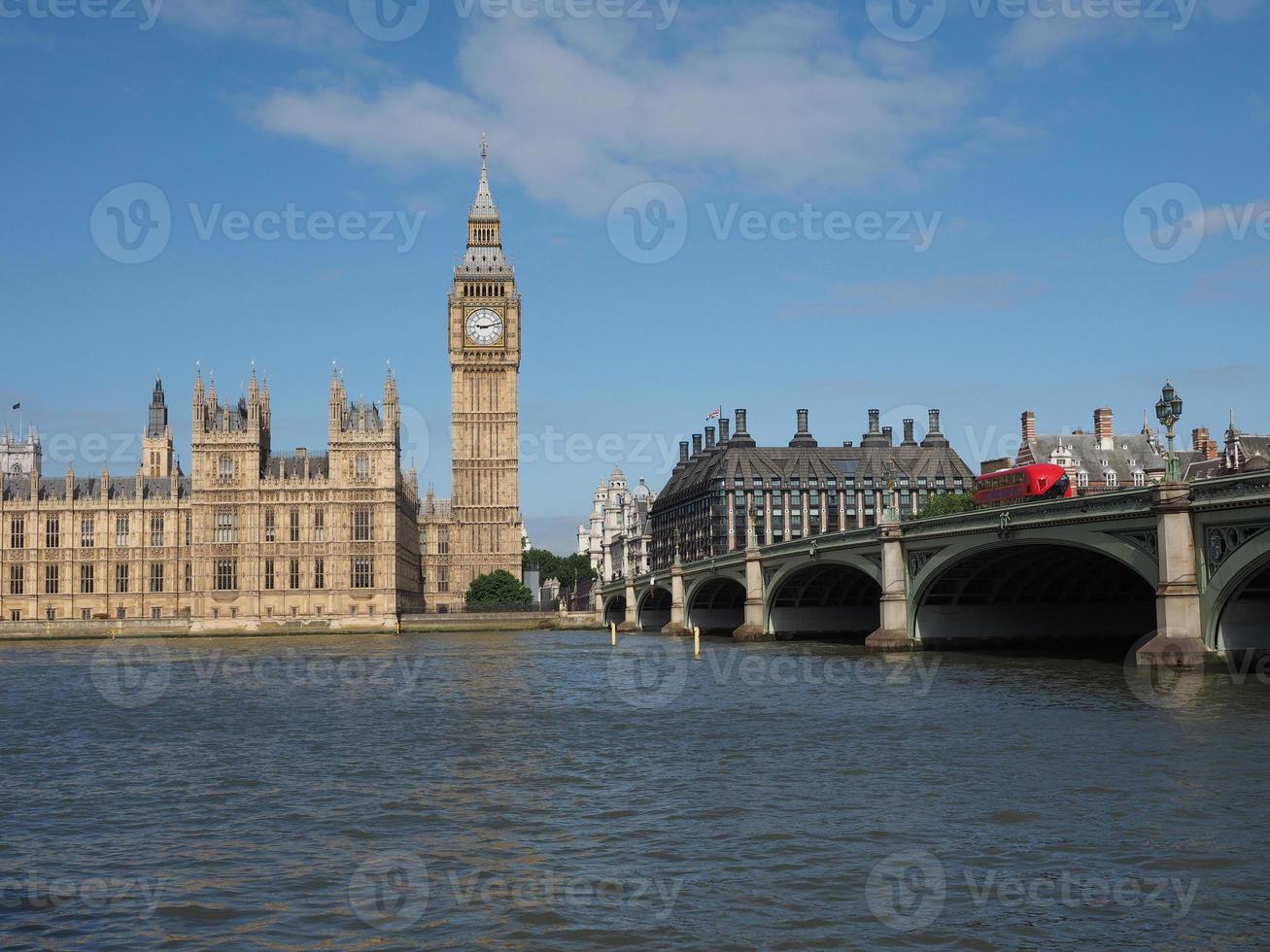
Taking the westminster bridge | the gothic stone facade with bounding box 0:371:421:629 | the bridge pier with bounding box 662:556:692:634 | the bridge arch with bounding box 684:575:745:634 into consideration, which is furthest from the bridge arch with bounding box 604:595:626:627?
the bridge pier with bounding box 662:556:692:634

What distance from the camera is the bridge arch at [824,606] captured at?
7906 cm

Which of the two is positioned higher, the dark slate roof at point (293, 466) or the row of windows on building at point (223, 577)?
the dark slate roof at point (293, 466)

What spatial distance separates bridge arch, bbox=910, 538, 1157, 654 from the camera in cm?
5788

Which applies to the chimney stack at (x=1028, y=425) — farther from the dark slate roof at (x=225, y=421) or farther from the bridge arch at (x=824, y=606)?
the dark slate roof at (x=225, y=421)

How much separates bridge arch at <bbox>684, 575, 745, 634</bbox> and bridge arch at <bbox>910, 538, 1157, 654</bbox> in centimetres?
3916

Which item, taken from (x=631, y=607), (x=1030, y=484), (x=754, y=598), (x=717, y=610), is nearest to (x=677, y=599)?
(x=717, y=610)

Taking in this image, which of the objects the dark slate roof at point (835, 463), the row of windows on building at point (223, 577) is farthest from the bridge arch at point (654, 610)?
the row of windows on building at point (223, 577)

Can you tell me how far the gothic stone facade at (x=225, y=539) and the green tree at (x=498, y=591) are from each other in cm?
937

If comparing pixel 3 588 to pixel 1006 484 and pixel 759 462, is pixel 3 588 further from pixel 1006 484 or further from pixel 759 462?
pixel 1006 484

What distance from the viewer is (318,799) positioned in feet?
75.1

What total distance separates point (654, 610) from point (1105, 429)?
51.8m

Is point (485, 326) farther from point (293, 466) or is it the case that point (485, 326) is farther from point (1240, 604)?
point (1240, 604)

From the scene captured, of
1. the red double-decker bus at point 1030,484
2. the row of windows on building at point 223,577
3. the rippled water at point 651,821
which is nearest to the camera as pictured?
the rippled water at point 651,821

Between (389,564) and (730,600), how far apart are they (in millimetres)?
36371
